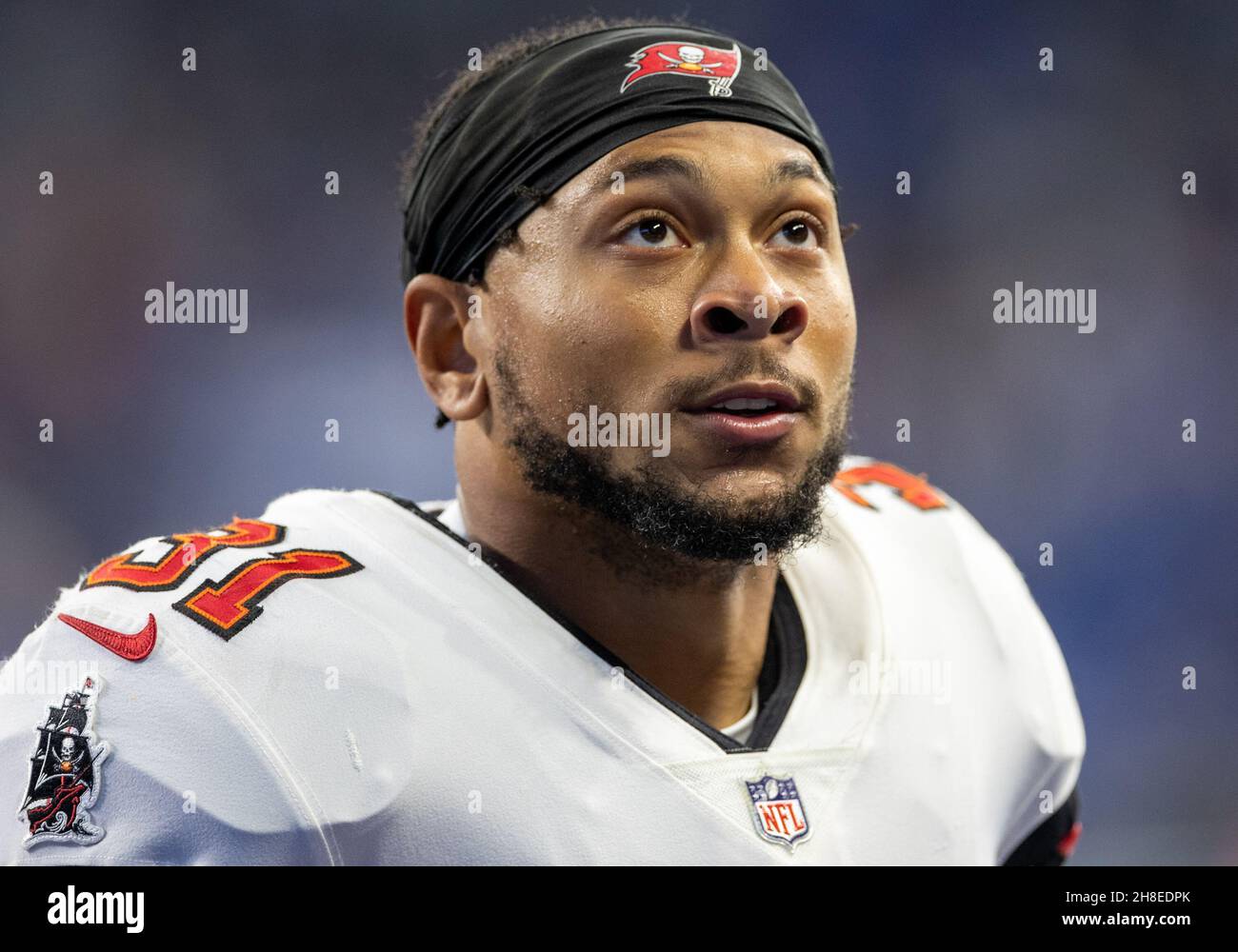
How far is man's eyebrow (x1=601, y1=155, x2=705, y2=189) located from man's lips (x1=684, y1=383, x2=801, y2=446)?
25 cm

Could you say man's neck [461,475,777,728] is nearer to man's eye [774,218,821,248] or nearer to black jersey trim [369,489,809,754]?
black jersey trim [369,489,809,754]

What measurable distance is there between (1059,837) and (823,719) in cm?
61

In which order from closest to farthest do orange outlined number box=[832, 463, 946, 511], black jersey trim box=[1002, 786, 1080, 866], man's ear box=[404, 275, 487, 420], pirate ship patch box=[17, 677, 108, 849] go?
pirate ship patch box=[17, 677, 108, 849]
man's ear box=[404, 275, 487, 420]
black jersey trim box=[1002, 786, 1080, 866]
orange outlined number box=[832, 463, 946, 511]

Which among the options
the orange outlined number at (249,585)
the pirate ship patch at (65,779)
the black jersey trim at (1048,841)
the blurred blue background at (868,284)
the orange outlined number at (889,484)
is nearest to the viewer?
the pirate ship patch at (65,779)

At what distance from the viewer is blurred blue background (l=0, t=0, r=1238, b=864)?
8.92ft

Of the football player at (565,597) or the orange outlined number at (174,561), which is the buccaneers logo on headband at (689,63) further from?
the orange outlined number at (174,561)

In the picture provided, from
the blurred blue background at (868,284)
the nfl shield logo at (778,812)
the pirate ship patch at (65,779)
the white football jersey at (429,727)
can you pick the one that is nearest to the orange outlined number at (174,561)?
the white football jersey at (429,727)

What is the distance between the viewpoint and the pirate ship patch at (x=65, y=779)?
126cm

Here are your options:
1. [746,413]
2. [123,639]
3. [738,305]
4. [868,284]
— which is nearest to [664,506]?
[746,413]

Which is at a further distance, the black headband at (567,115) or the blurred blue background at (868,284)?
the blurred blue background at (868,284)

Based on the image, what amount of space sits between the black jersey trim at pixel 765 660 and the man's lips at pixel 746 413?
32cm

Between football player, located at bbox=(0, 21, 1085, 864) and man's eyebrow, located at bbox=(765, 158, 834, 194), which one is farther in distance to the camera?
man's eyebrow, located at bbox=(765, 158, 834, 194)

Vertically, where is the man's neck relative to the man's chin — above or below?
below

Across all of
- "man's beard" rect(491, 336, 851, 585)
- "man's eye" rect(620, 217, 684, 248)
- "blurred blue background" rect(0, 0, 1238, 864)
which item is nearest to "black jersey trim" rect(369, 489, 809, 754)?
"man's beard" rect(491, 336, 851, 585)
